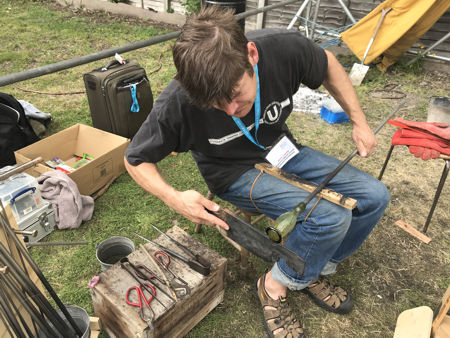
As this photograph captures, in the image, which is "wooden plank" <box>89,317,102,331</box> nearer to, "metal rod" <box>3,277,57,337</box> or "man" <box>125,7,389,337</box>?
"metal rod" <box>3,277,57,337</box>

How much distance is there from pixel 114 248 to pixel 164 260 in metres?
0.55

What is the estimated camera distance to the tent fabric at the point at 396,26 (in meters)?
4.79

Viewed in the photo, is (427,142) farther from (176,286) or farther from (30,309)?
(30,309)

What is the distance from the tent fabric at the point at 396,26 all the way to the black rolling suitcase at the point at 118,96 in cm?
355

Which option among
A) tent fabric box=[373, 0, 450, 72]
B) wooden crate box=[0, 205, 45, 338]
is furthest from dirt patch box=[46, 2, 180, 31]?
wooden crate box=[0, 205, 45, 338]

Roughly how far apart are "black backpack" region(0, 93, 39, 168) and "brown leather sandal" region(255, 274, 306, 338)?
262 centimetres

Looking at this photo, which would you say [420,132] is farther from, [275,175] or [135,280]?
[135,280]

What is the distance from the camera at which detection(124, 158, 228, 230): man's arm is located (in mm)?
1708

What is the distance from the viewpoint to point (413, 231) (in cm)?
291

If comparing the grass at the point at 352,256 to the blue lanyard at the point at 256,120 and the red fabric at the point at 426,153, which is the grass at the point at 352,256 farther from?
the blue lanyard at the point at 256,120

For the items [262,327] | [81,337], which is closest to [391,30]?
[262,327]

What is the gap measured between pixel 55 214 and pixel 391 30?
5094 millimetres

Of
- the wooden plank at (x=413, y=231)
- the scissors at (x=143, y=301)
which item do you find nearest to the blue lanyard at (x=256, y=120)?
the scissors at (x=143, y=301)

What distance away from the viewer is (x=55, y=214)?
108 inches
